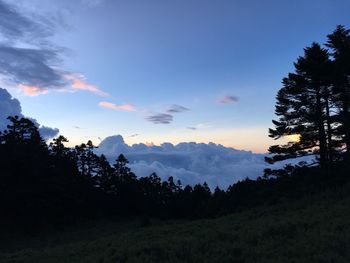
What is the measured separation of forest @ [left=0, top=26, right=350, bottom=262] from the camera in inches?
1448

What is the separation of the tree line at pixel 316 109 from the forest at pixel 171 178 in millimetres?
93

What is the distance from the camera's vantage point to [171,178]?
290 feet

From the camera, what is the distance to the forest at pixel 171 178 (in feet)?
121

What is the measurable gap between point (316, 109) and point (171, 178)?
54.5 m

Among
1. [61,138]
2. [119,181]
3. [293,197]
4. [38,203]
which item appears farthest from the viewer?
[119,181]

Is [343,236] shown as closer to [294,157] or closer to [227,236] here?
[227,236]

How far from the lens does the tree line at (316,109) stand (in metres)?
36.7

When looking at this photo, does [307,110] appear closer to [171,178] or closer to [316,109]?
[316,109]

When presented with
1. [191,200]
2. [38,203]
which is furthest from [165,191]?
[38,203]

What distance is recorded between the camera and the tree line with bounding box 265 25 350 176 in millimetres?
36688

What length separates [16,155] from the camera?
52.2 metres

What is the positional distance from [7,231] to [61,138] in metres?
24.2

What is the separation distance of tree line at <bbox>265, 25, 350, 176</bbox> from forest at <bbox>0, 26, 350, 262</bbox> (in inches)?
3.7

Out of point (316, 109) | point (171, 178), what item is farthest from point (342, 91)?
point (171, 178)
